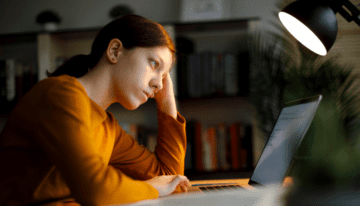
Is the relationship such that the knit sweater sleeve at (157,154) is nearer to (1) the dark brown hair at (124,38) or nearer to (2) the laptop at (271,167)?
(2) the laptop at (271,167)

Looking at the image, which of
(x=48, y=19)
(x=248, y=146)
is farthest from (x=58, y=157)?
(x=48, y=19)

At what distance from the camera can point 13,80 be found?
1999 mm

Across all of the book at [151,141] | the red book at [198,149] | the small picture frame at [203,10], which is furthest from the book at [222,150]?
the small picture frame at [203,10]

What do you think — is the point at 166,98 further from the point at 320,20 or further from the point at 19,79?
the point at 19,79

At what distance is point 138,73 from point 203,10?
54.4 inches

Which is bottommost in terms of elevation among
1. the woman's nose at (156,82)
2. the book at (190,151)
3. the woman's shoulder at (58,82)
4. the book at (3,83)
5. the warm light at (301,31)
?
the book at (190,151)

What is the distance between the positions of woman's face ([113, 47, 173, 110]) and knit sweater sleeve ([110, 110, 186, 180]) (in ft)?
0.67

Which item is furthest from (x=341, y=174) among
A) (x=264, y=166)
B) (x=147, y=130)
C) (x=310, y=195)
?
(x=147, y=130)

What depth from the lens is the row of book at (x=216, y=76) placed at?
6.16ft

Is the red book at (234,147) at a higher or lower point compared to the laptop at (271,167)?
lower

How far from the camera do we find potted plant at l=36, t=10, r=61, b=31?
211 centimetres

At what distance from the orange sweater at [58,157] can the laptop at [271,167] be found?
0.16 meters

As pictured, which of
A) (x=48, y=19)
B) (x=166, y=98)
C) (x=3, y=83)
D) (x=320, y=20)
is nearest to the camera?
(x=320, y=20)

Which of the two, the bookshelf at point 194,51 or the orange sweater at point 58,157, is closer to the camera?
the orange sweater at point 58,157
